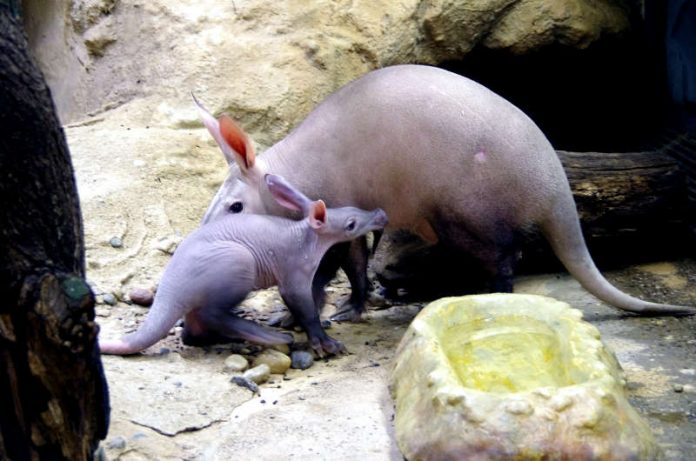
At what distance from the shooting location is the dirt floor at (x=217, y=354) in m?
3.39

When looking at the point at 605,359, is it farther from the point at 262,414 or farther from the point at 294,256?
the point at 294,256

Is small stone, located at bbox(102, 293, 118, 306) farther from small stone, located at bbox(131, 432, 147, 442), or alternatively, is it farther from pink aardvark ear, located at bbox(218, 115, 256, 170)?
small stone, located at bbox(131, 432, 147, 442)

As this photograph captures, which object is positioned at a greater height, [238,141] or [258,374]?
[238,141]

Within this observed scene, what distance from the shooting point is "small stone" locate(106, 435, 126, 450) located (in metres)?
3.16

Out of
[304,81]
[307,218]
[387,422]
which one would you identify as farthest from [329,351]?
[304,81]

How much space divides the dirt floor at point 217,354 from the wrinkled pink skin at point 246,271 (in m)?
0.11

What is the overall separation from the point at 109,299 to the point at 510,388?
2.11 m

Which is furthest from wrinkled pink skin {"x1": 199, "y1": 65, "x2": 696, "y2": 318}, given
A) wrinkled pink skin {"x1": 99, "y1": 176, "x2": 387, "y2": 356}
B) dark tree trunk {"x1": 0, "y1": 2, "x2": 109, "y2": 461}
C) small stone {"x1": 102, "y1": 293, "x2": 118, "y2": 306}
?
dark tree trunk {"x1": 0, "y1": 2, "x2": 109, "y2": 461}

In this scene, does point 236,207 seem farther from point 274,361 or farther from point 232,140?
point 274,361

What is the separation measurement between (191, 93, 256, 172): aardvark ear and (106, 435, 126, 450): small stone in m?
1.96

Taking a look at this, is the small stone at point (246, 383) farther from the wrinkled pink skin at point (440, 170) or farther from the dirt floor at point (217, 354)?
the wrinkled pink skin at point (440, 170)

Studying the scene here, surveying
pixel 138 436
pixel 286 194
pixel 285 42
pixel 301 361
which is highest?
pixel 285 42

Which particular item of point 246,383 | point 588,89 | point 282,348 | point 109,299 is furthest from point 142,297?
point 588,89

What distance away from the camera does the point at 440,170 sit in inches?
179
